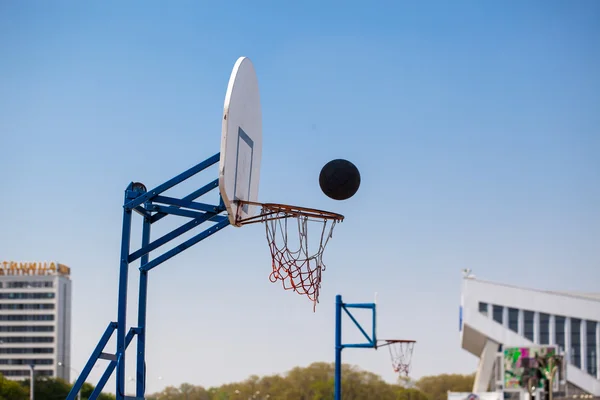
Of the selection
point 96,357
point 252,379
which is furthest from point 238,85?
point 252,379

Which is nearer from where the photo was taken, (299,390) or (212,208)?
(212,208)

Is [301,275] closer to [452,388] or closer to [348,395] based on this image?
[348,395]

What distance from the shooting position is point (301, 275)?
12.8 metres

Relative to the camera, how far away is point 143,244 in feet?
42.4

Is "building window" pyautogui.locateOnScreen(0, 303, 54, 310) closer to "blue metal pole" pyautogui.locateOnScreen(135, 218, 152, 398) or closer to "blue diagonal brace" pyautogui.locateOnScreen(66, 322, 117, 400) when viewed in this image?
"blue metal pole" pyautogui.locateOnScreen(135, 218, 152, 398)

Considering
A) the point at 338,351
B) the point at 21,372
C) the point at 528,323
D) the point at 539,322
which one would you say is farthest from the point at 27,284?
the point at 338,351

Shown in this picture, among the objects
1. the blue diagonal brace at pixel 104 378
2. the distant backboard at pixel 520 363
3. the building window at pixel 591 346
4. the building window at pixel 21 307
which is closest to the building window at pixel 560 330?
→ the building window at pixel 591 346

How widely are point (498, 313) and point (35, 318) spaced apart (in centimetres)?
8219

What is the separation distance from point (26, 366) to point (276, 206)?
5199 inches

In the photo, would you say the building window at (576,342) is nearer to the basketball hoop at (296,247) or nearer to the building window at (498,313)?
the building window at (498,313)

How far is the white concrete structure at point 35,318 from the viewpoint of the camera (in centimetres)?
13762

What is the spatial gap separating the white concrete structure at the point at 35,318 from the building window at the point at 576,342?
272ft

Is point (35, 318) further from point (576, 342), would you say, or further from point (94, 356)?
point (94, 356)

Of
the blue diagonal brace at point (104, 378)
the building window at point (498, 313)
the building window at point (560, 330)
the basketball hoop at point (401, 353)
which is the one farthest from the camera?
the building window at point (498, 313)
